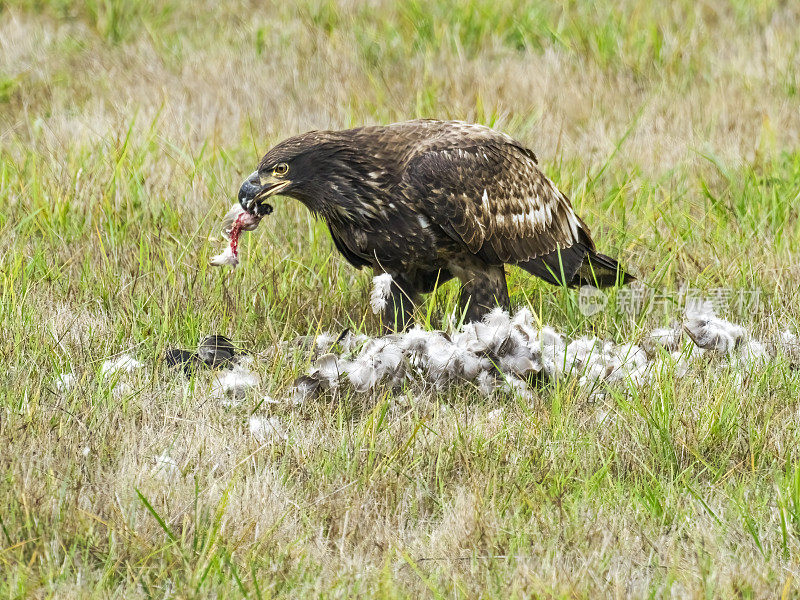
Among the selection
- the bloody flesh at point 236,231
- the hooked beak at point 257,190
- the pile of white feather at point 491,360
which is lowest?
the pile of white feather at point 491,360

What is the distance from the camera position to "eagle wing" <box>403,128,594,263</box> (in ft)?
12.8

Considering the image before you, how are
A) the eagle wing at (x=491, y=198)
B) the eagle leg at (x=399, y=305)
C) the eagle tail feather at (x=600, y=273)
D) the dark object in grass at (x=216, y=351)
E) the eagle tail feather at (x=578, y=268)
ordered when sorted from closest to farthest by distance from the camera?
the dark object in grass at (x=216, y=351)
the eagle wing at (x=491, y=198)
the eagle leg at (x=399, y=305)
the eagle tail feather at (x=578, y=268)
the eagle tail feather at (x=600, y=273)

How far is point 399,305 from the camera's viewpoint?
421cm

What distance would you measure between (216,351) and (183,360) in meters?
0.13

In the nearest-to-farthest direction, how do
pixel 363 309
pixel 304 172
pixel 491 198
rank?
1. pixel 304 172
2. pixel 491 198
3. pixel 363 309

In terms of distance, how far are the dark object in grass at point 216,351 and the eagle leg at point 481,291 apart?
947mm

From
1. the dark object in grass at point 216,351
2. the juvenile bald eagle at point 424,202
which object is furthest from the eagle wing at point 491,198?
the dark object in grass at point 216,351

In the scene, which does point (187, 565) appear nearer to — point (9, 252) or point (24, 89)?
point (9, 252)

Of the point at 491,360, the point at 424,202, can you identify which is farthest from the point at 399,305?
the point at 491,360

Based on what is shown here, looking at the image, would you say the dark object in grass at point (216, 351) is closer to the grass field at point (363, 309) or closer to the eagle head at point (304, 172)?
the grass field at point (363, 309)

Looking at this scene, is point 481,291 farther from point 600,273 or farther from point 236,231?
point 236,231

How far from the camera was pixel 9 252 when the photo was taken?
4.47 m

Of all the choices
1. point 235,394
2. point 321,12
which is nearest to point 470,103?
point 321,12

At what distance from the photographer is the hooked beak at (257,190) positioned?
12.5ft
